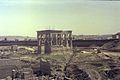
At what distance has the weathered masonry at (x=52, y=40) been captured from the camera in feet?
18.7

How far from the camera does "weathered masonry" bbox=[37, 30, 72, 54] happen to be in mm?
5686

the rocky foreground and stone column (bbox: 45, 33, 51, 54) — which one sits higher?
stone column (bbox: 45, 33, 51, 54)

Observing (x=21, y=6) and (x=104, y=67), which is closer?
(x=21, y=6)

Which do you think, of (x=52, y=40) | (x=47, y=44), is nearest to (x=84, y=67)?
(x=47, y=44)

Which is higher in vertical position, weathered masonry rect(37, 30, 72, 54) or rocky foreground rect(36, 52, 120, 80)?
weathered masonry rect(37, 30, 72, 54)

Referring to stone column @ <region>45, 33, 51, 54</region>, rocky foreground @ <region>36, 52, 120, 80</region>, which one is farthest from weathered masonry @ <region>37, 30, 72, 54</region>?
rocky foreground @ <region>36, 52, 120, 80</region>

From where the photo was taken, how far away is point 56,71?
13.1 feet

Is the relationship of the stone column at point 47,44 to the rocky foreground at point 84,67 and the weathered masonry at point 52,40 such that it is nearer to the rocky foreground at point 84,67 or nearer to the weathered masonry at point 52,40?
the weathered masonry at point 52,40

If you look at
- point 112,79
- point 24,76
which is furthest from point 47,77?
point 112,79

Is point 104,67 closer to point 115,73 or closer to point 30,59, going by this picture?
point 115,73

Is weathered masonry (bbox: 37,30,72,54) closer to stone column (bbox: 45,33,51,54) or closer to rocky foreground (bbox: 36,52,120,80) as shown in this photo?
stone column (bbox: 45,33,51,54)

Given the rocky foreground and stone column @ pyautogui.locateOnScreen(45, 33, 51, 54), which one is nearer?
the rocky foreground

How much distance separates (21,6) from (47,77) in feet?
2.84

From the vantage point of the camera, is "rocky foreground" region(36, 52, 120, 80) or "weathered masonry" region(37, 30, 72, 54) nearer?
"rocky foreground" region(36, 52, 120, 80)
